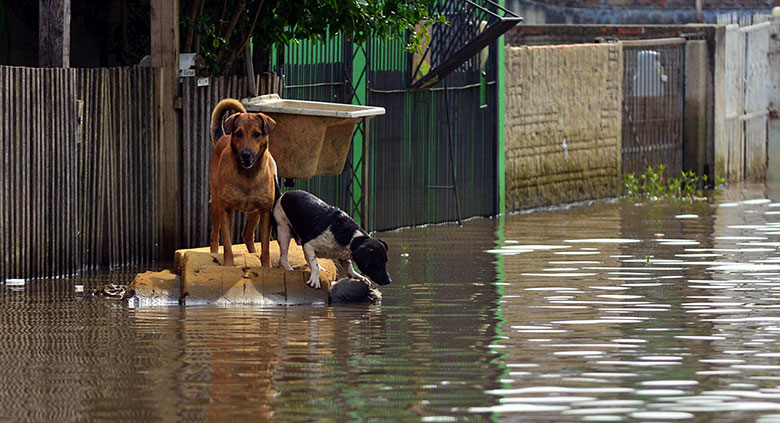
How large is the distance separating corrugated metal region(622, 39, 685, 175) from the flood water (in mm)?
10680

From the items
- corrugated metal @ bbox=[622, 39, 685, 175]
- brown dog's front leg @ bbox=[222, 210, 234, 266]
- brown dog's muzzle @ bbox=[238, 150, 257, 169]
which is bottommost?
brown dog's front leg @ bbox=[222, 210, 234, 266]

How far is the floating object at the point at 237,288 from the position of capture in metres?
12.8

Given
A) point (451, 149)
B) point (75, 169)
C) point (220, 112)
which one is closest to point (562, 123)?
point (451, 149)

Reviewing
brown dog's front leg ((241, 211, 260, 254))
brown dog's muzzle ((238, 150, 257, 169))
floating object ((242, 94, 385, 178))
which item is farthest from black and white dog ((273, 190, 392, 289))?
floating object ((242, 94, 385, 178))

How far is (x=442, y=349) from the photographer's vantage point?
34.1ft

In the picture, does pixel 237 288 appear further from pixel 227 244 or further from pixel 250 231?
pixel 250 231

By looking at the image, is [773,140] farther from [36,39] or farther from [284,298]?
[284,298]

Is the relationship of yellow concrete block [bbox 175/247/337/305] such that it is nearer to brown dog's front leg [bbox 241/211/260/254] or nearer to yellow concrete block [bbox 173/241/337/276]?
yellow concrete block [bbox 173/241/337/276]

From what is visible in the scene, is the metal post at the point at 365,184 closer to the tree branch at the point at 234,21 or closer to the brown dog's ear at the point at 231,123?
the tree branch at the point at 234,21

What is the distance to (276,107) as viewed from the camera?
49.2 ft

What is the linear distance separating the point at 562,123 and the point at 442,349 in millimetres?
14560

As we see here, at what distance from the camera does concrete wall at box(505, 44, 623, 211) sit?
2372 centimetres

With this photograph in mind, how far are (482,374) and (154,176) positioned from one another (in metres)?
7.43

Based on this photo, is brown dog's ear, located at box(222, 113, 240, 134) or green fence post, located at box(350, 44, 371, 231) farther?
green fence post, located at box(350, 44, 371, 231)
